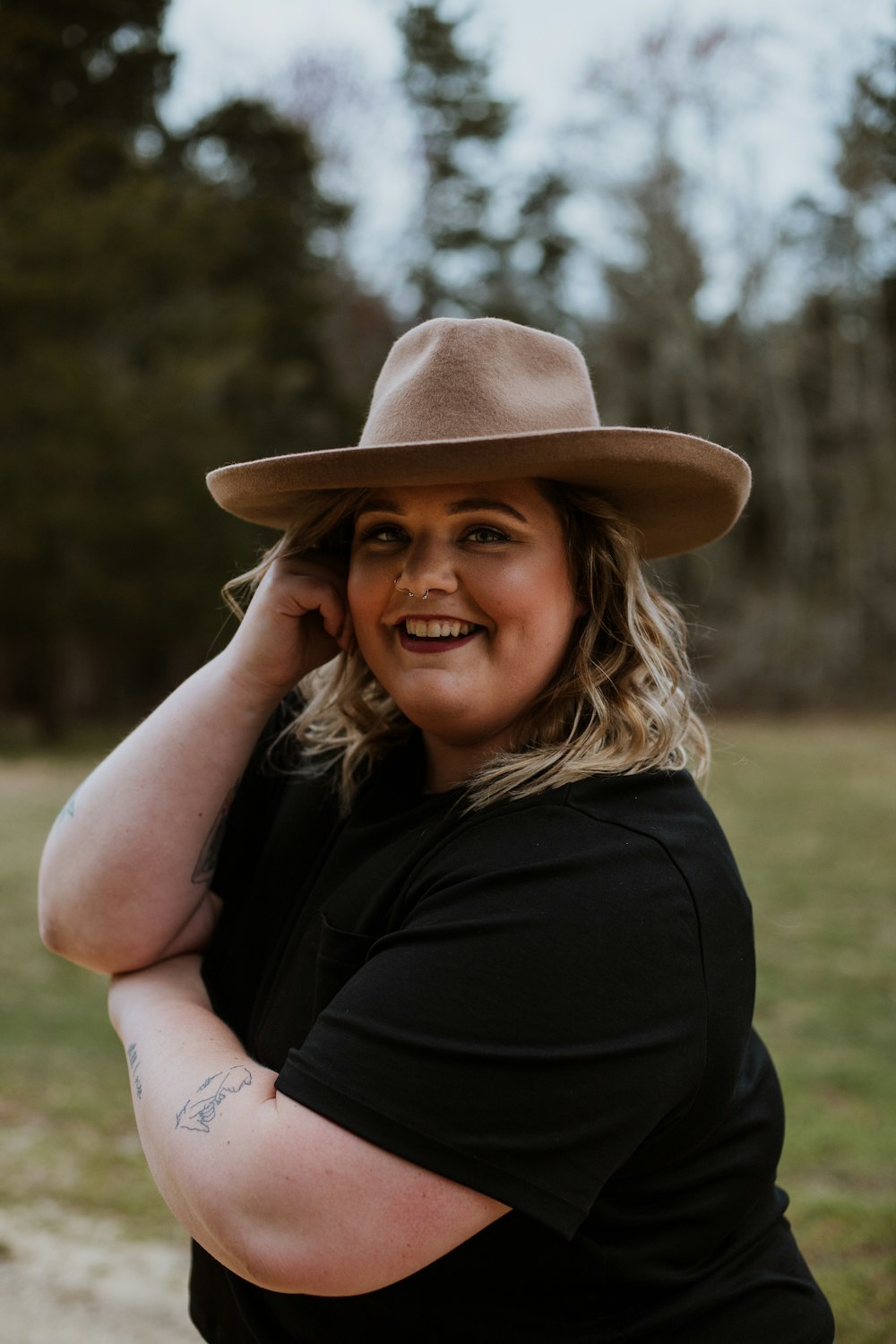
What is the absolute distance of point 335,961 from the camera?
4.40 feet

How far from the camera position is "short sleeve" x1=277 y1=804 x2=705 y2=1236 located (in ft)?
3.54

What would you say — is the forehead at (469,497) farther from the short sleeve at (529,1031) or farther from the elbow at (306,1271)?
the elbow at (306,1271)

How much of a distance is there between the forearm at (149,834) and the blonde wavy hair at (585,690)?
0.52ft

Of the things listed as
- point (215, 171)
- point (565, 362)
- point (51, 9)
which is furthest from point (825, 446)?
point (565, 362)

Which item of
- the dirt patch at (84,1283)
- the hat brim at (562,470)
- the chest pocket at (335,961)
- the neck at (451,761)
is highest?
the hat brim at (562,470)

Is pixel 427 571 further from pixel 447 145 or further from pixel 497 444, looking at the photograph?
pixel 447 145

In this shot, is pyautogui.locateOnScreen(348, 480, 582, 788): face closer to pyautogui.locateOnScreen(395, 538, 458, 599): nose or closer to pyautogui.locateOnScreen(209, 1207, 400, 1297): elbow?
pyautogui.locateOnScreen(395, 538, 458, 599): nose

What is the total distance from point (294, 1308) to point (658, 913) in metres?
0.61

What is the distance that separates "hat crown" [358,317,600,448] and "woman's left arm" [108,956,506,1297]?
0.76 metres

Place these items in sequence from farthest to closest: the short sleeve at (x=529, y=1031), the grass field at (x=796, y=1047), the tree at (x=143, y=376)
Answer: the tree at (x=143, y=376) < the grass field at (x=796, y=1047) < the short sleeve at (x=529, y=1031)

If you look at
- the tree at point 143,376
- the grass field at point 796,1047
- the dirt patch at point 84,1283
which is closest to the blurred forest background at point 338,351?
the tree at point 143,376

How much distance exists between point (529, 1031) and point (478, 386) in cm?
76

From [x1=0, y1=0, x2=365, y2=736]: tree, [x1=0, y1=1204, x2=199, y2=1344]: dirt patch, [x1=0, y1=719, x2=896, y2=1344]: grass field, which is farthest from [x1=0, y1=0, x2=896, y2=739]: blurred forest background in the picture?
[x1=0, y1=1204, x2=199, y2=1344]: dirt patch

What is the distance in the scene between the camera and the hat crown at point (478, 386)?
4.67 ft
